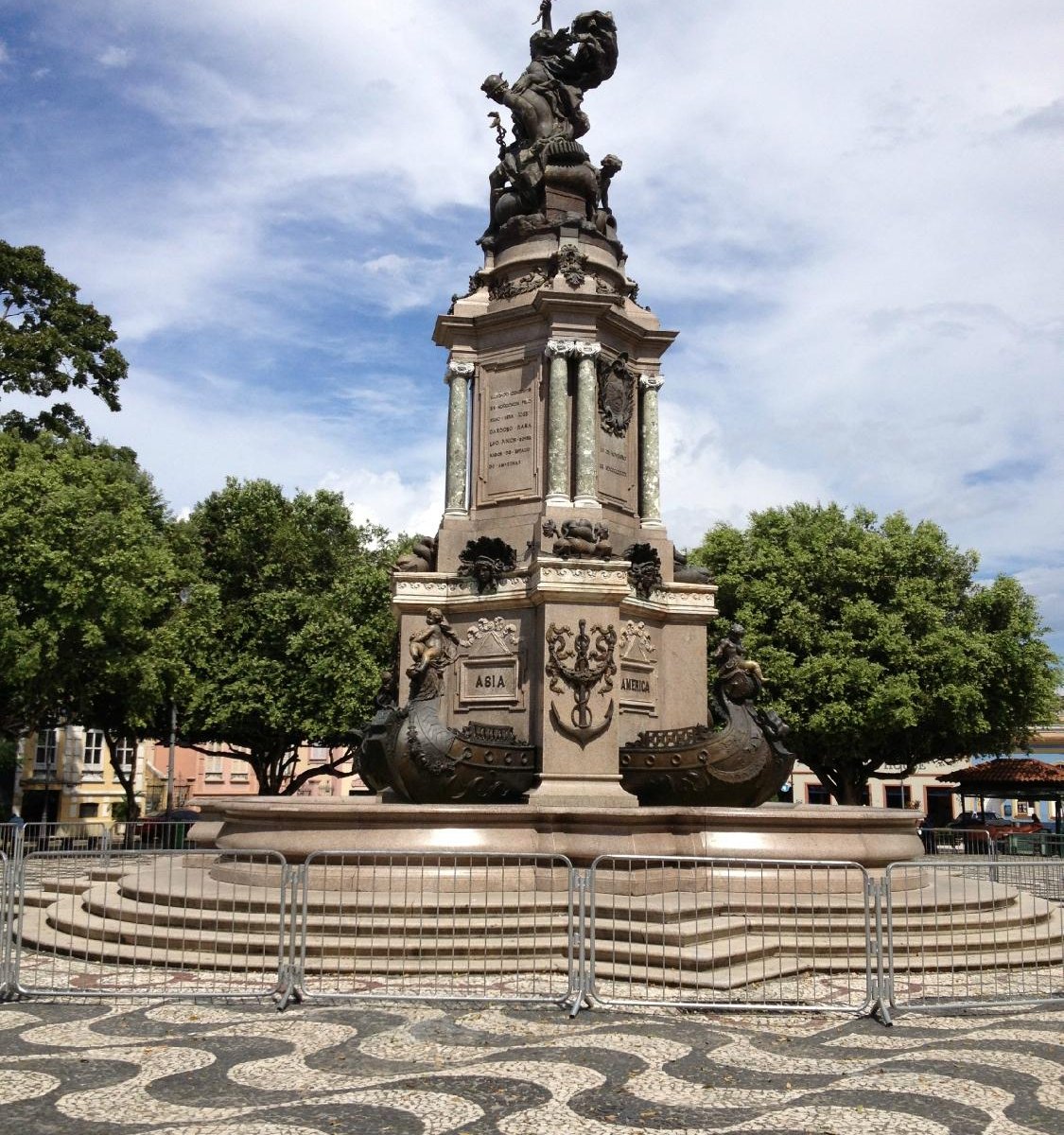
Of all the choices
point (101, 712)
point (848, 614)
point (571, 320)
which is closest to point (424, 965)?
point (571, 320)

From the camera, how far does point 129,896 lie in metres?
11.4

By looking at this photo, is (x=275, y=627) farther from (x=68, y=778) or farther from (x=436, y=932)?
(x=436, y=932)

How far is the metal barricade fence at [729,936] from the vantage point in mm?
8820

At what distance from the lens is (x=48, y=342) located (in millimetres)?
34312

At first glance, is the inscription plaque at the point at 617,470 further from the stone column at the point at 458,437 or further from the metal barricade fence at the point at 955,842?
the metal barricade fence at the point at 955,842

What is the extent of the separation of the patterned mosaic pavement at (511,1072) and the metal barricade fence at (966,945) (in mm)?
524

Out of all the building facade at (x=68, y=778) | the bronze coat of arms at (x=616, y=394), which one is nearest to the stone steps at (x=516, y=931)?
the bronze coat of arms at (x=616, y=394)

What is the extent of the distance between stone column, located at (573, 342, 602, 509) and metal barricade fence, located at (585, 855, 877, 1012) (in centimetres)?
573

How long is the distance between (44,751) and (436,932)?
149 feet

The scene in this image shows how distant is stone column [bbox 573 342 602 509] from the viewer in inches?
615

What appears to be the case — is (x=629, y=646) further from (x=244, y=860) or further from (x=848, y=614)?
(x=848, y=614)

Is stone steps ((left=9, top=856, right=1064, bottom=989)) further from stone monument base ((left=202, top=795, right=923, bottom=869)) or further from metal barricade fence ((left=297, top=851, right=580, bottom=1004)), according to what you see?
stone monument base ((left=202, top=795, right=923, bottom=869))

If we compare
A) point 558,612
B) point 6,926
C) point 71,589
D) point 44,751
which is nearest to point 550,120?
point 558,612

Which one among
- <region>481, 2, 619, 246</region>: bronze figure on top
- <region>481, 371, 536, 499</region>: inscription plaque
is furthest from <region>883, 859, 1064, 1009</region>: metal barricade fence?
<region>481, 2, 619, 246</region>: bronze figure on top
